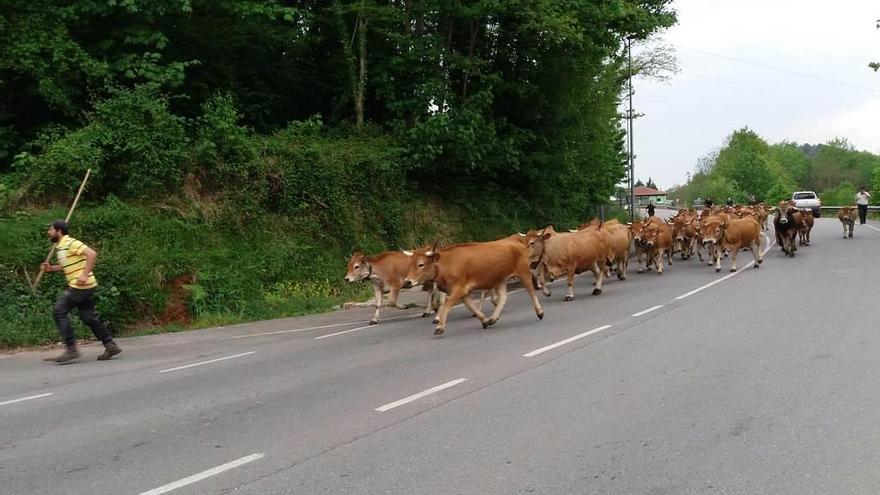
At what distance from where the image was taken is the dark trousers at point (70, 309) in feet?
33.7

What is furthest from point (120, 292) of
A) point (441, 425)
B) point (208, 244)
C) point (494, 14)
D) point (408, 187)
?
point (494, 14)

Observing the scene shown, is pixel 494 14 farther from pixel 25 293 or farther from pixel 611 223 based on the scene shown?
pixel 25 293

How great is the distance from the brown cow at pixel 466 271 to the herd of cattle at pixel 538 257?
0.02 m

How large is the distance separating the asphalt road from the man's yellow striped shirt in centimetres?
124

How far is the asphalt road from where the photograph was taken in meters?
5.09

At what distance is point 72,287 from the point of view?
10336 mm

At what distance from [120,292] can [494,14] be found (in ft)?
48.5

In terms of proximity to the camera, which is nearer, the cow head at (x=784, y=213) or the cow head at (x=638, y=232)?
the cow head at (x=638, y=232)

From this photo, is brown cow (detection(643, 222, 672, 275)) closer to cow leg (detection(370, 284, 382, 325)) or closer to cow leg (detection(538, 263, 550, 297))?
cow leg (detection(538, 263, 550, 297))

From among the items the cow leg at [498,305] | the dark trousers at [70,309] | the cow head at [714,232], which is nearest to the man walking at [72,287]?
the dark trousers at [70,309]

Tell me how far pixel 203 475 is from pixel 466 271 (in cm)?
695

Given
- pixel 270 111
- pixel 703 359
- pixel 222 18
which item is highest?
pixel 222 18

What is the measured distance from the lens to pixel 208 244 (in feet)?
56.4

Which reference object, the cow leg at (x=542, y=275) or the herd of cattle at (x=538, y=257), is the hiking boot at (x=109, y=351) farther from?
the cow leg at (x=542, y=275)
